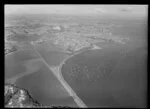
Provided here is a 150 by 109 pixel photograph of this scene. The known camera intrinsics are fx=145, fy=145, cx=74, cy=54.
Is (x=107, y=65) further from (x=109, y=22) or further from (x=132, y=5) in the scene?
(x=132, y=5)

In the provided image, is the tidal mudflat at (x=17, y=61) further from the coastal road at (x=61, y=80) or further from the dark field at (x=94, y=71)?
the coastal road at (x=61, y=80)

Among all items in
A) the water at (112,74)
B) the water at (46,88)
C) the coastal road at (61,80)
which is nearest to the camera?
the water at (112,74)

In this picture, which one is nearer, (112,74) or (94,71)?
(112,74)

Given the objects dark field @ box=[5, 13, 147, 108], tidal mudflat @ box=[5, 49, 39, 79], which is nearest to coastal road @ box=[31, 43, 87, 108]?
dark field @ box=[5, 13, 147, 108]

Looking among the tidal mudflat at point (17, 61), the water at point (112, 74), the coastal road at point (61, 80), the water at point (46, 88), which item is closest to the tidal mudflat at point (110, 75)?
the water at point (112, 74)

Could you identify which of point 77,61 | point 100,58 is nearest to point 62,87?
point 77,61

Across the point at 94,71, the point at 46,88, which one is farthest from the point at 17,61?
the point at 94,71

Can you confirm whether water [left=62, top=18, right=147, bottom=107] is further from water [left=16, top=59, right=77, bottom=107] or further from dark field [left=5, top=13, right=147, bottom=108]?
water [left=16, top=59, right=77, bottom=107]

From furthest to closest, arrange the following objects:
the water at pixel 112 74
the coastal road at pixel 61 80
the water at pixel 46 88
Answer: the coastal road at pixel 61 80, the water at pixel 46 88, the water at pixel 112 74

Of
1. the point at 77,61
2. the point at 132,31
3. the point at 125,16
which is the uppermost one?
the point at 125,16

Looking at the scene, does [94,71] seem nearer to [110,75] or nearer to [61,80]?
[110,75]

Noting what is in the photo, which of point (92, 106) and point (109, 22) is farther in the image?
point (109, 22)
